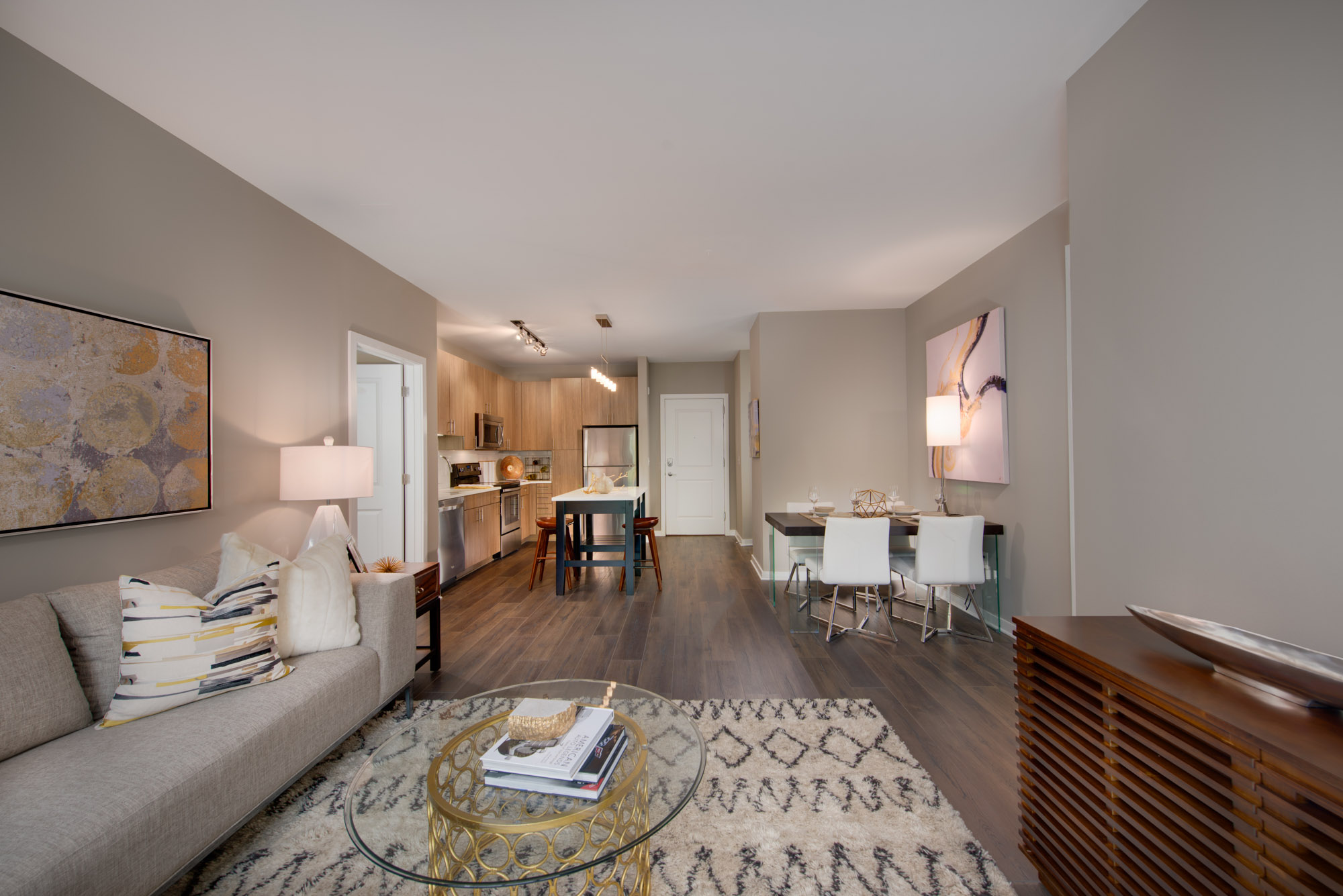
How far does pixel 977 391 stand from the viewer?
12.4 feet

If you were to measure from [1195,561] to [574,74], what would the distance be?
2.50m

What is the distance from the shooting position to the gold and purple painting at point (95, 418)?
1.67 m

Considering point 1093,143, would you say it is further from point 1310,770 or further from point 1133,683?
point 1310,770

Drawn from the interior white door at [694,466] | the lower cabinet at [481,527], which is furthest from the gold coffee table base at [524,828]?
the interior white door at [694,466]

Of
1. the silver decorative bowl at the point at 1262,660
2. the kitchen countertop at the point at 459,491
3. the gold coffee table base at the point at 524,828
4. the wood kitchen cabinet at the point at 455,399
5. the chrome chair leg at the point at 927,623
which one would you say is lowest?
the chrome chair leg at the point at 927,623

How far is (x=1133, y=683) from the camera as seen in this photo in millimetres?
1125

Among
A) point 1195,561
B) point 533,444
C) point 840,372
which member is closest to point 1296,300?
point 1195,561

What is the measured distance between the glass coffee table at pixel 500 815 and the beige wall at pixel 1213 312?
1.49 meters

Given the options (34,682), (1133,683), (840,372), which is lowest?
(34,682)

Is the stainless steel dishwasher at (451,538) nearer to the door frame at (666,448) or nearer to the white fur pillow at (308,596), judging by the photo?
the white fur pillow at (308,596)

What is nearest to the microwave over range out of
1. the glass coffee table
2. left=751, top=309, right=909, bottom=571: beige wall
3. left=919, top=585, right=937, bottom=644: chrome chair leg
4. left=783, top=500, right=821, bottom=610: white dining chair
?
left=751, top=309, right=909, bottom=571: beige wall

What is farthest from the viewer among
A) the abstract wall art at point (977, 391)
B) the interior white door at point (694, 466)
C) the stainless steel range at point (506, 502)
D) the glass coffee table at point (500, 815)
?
the interior white door at point (694, 466)

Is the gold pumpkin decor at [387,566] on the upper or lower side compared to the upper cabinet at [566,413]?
lower

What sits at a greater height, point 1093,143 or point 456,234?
point 456,234
